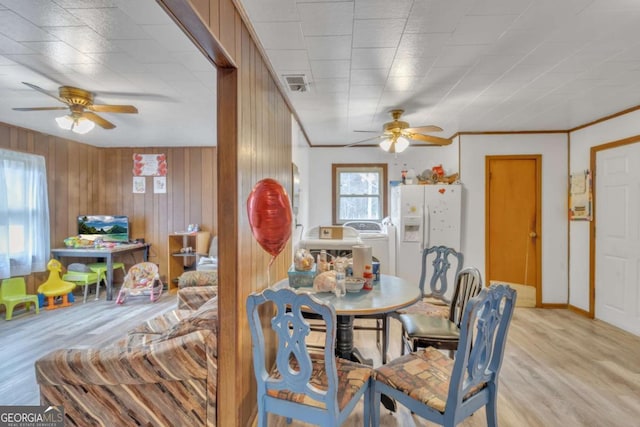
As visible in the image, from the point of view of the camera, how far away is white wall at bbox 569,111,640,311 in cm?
365

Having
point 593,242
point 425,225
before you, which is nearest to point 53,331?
point 425,225

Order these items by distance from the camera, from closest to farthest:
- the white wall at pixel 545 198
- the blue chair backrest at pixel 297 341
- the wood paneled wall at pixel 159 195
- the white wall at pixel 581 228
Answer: the blue chair backrest at pixel 297 341
the white wall at pixel 581 228
the white wall at pixel 545 198
the wood paneled wall at pixel 159 195

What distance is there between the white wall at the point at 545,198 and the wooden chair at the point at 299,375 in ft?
11.6

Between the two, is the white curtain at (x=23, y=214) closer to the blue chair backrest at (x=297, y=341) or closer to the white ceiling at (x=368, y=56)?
the white ceiling at (x=368, y=56)

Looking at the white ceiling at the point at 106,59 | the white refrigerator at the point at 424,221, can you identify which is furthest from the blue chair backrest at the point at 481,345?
the white refrigerator at the point at 424,221

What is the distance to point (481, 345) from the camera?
4.65 ft

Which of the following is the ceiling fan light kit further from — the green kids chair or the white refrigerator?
the white refrigerator

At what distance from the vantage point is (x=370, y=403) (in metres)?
1.62

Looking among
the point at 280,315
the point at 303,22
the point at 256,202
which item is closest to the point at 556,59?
the point at 303,22

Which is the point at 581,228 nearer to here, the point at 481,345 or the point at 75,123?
the point at 481,345

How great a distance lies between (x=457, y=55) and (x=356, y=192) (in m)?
3.14

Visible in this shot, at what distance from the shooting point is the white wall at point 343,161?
5.12m

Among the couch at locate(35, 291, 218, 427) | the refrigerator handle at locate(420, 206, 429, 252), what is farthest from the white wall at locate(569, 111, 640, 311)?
the couch at locate(35, 291, 218, 427)

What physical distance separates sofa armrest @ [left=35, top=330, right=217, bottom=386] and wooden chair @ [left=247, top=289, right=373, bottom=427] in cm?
36
